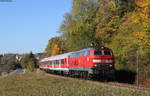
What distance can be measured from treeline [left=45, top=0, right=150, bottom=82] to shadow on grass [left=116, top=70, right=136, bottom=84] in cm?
66

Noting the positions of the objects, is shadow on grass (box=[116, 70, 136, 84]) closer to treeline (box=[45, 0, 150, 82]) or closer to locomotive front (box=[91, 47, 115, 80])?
treeline (box=[45, 0, 150, 82])

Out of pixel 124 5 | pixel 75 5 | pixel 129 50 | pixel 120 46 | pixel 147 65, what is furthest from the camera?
pixel 75 5

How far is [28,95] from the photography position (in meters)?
19.3

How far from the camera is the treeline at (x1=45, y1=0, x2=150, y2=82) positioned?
108 ft

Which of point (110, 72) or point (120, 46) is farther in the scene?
point (120, 46)

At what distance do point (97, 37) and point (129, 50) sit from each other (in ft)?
62.9

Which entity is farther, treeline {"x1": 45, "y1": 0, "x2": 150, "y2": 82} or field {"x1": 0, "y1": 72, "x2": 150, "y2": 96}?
treeline {"x1": 45, "y1": 0, "x2": 150, "y2": 82}

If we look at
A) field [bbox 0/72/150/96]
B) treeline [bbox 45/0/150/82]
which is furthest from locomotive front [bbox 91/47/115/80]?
field [bbox 0/72/150/96]

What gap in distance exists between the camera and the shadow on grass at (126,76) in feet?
110

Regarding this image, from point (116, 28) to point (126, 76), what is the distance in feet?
53.3

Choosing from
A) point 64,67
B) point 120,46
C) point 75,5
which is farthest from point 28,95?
point 75,5

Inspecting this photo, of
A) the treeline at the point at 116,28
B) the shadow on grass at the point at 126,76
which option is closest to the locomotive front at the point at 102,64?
the treeline at the point at 116,28

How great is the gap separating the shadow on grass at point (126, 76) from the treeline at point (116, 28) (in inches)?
25.8

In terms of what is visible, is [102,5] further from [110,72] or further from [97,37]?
[110,72]
